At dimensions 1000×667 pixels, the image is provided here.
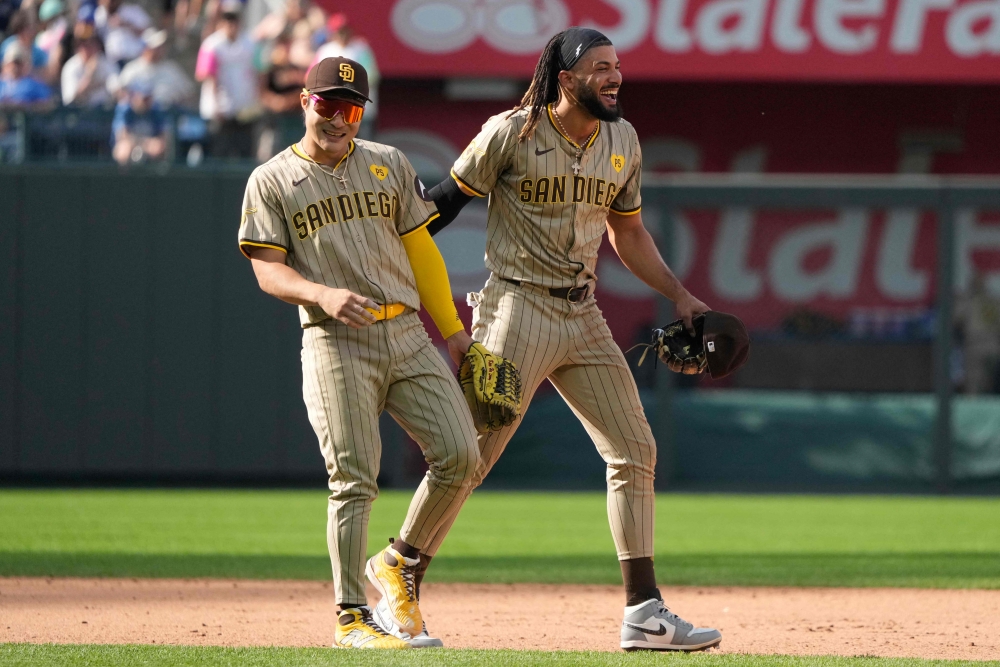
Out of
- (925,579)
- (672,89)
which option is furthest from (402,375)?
(672,89)

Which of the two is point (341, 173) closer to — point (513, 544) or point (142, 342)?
point (513, 544)

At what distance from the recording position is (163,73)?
11.7m

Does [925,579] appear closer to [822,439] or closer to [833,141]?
[822,439]

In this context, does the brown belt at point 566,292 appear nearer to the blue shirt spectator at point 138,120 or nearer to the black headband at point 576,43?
the black headband at point 576,43

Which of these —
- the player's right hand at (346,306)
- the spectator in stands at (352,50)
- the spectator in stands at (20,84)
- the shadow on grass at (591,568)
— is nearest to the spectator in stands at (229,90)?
the spectator in stands at (352,50)

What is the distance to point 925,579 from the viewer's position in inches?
255

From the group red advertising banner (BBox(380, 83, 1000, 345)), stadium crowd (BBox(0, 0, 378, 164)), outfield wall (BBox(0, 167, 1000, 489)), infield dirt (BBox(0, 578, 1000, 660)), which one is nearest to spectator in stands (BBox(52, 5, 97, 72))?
stadium crowd (BBox(0, 0, 378, 164))

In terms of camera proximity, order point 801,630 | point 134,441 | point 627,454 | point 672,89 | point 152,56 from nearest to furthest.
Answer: point 627,454 < point 801,630 < point 134,441 < point 152,56 < point 672,89

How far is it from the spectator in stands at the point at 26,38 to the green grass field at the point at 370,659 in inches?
353

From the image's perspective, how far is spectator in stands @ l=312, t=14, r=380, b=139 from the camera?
11.0 m

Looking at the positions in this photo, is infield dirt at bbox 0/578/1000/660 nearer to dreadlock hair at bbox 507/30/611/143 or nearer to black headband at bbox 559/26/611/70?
dreadlock hair at bbox 507/30/611/143

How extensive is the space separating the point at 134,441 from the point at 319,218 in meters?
7.27

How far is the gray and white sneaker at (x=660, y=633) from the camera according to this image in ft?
14.0

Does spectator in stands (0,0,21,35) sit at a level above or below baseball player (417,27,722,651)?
above
